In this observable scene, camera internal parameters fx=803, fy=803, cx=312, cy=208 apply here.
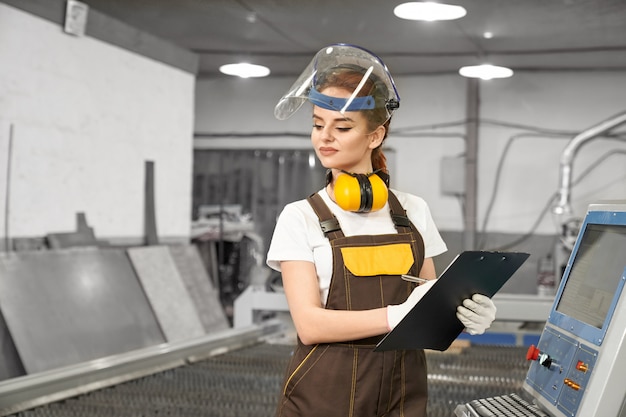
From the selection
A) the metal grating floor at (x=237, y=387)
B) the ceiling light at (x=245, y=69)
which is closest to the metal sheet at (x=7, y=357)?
the metal grating floor at (x=237, y=387)

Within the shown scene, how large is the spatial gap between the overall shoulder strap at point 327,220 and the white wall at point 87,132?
3.41 metres

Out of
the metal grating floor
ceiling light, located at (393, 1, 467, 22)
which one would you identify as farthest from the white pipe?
the metal grating floor

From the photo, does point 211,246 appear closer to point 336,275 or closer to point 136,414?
point 136,414

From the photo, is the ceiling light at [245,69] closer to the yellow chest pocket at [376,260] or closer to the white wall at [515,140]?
the white wall at [515,140]

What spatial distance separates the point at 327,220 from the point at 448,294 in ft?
1.01

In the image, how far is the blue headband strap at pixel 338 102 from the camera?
169 cm

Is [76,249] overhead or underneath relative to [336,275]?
underneath

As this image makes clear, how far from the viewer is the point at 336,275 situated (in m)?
1.62

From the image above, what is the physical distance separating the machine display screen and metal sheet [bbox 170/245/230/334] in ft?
14.9

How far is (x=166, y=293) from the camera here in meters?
5.68

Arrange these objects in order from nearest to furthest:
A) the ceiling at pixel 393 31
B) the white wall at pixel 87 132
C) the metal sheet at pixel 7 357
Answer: the metal sheet at pixel 7 357 → the white wall at pixel 87 132 → the ceiling at pixel 393 31

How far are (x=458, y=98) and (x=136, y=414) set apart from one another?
662cm

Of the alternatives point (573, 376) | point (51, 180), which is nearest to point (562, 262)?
point (51, 180)

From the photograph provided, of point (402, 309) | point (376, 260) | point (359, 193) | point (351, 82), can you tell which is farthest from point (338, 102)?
point (402, 309)
